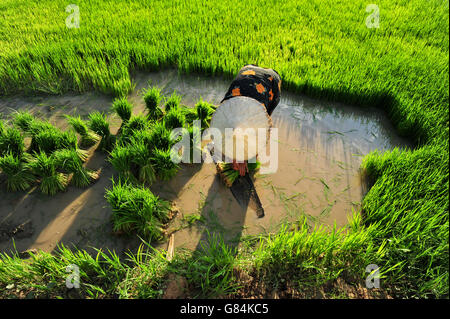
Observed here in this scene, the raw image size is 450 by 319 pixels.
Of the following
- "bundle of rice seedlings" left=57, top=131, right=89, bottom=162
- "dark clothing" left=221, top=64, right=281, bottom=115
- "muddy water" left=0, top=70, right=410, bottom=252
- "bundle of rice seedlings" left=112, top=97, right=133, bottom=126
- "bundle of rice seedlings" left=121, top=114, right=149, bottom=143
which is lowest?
"muddy water" left=0, top=70, right=410, bottom=252

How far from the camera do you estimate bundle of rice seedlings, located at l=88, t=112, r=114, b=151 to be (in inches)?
96.7

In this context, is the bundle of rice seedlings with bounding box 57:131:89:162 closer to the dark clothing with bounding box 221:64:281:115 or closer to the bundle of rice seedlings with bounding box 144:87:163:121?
the bundle of rice seedlings with bounding box 144:87:163:121

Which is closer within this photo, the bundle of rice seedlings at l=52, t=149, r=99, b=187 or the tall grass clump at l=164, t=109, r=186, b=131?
the bundle of rice seedlings at l=52, t=149, r=99, b=187

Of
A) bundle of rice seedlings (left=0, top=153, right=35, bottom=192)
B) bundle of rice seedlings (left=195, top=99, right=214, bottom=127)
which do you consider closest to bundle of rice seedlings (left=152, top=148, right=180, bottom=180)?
bundle of rice seedlings (left=195, top=99, right=214, bottom=127)

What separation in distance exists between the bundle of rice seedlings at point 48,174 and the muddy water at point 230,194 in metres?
0.09

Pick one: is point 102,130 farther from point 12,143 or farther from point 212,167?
point 212,167

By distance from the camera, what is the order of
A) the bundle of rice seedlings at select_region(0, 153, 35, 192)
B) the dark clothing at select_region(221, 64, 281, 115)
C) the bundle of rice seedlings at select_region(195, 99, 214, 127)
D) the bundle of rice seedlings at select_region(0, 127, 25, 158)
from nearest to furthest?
1. the dark clothing at select_region(221, 64, 281, 115)
2. the bundle of rice seedlings at select_region(0, 153, 35, 192)
3. the bundle of rice seedlings at select_region(0, 127, 25, 158)
4. the bundle of rice seedlings at select_region(195, 99, 214, 127)

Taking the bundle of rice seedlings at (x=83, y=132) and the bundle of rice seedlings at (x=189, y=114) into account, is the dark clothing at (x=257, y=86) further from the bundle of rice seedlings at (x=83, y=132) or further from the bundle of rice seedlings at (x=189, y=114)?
the bundle of rice seedlings at (x=83, y=132)

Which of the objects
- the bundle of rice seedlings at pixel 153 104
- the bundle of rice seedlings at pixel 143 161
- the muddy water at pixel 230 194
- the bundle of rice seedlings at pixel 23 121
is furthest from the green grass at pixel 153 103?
the bundle of rice seedlings at pixel 23 121

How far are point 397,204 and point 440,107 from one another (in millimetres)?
1522

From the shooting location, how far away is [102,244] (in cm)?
191

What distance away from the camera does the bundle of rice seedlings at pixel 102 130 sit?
2.46m

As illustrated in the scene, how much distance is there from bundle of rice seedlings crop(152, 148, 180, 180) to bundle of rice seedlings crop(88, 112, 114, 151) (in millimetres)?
603

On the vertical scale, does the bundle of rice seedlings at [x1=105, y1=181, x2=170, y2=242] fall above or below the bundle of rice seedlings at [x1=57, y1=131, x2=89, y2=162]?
below
